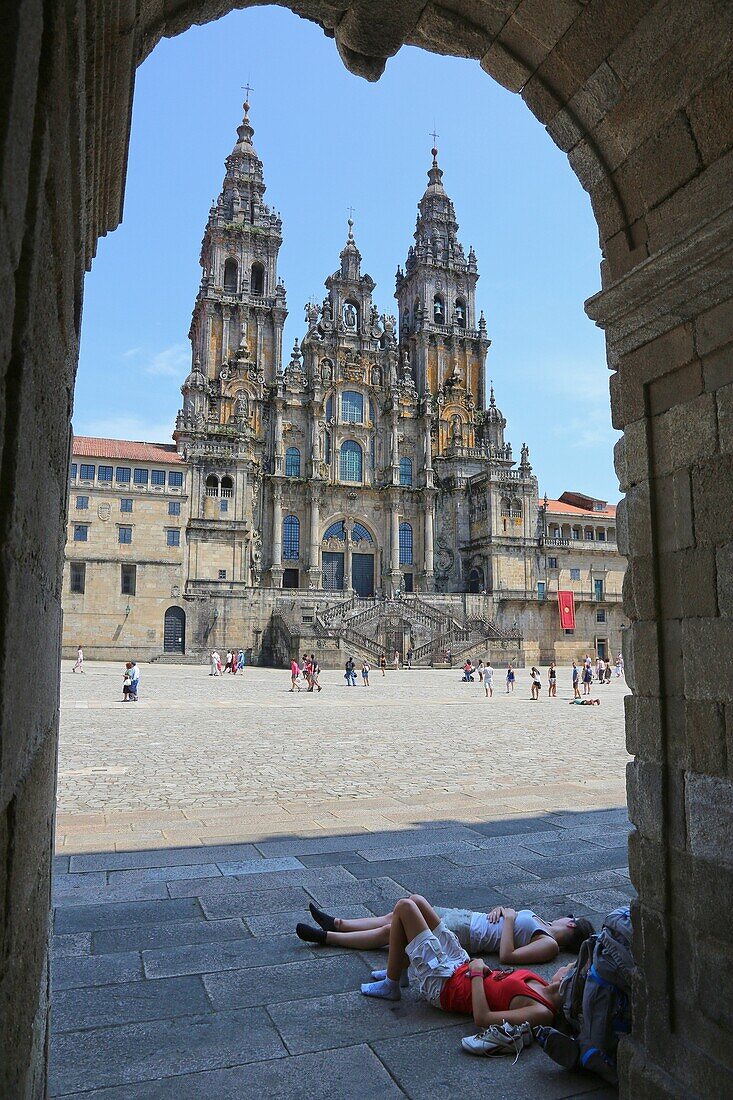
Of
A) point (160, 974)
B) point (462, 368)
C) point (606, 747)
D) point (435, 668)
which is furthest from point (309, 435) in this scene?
point (160, 974)

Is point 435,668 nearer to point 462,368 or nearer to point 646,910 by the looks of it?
point 462,368

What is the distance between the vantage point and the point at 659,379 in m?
3.70

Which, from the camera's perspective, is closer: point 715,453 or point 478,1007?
point 715,453

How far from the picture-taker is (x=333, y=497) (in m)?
58.5

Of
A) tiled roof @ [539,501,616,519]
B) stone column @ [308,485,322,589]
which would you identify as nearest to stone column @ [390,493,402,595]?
stone column @ [308,485,322,589]

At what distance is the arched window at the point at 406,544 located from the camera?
196 ft

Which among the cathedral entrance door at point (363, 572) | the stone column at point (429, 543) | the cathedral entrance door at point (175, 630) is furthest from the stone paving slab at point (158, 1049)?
the stone column at point (429, 543)

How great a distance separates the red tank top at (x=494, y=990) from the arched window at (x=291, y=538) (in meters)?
52.6

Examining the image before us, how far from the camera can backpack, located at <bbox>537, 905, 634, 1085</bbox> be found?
360 cm

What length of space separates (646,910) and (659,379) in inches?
102

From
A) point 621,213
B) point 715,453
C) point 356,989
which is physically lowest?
point 356,989

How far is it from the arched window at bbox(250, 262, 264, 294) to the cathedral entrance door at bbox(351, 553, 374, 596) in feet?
76.6

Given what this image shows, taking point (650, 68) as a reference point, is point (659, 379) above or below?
below

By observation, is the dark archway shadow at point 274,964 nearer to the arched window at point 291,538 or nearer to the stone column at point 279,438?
the arched window at point 291,538
